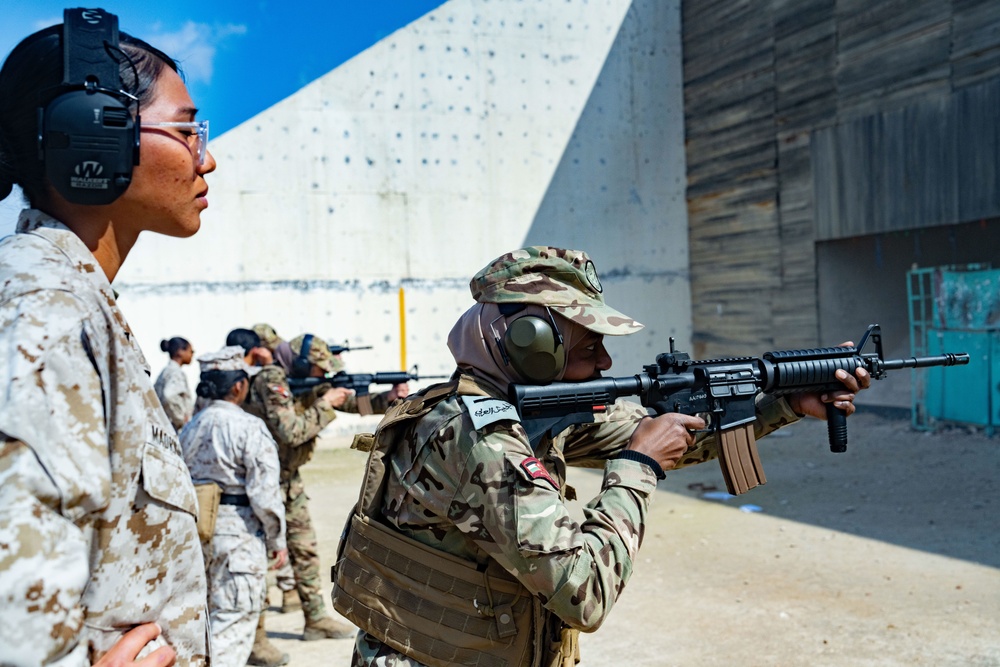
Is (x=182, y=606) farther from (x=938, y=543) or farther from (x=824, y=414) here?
(x=938, y=543)

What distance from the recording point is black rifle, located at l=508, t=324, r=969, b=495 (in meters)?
2.42

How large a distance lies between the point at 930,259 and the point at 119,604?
1487 centimetres

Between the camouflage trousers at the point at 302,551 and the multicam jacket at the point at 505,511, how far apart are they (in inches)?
130

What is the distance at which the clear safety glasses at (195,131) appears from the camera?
4.91 feet

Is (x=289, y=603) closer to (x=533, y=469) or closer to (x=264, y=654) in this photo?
(x=264, y=654)

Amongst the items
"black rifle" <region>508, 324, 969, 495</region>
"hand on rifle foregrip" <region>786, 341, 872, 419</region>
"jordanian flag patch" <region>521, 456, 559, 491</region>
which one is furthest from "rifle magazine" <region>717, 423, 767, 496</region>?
"jordanian flag patch" <region>521, 456, 559, 491</region>

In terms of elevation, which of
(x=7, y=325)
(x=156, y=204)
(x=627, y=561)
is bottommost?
(x=627, y=561)

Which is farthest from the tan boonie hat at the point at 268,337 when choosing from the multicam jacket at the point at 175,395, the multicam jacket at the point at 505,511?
the multicam jacket at the point at 505,511

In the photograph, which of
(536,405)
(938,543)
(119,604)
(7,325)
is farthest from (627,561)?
(938,543)

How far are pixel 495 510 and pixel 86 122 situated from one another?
4.12 ft

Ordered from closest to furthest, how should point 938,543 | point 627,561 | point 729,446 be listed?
Answer: point 627,561, point 729,446, point 938,543

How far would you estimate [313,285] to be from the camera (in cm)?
1366

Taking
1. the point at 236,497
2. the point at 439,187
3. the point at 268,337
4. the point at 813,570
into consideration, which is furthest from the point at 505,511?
the point at 439,187

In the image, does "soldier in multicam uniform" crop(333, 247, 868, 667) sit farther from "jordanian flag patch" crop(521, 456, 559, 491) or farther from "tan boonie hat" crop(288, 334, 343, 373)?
"tan boonie hat" crop(288, 334, 343, 373)
